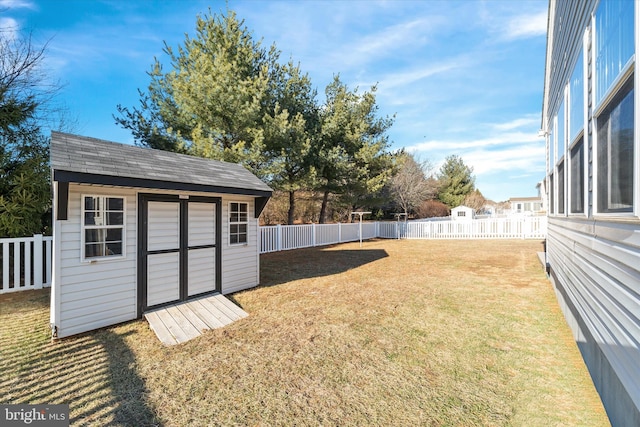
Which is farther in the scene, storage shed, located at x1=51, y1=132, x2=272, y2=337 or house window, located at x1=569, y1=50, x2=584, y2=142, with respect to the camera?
storage shed, located at x1=51, y1=132, x2=272, y2=337

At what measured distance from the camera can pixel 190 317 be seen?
442 centimetres

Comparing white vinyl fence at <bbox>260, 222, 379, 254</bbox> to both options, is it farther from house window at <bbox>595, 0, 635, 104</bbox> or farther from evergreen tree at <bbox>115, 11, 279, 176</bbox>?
house window at <bbox>595, 0, 635, 104</bbox>

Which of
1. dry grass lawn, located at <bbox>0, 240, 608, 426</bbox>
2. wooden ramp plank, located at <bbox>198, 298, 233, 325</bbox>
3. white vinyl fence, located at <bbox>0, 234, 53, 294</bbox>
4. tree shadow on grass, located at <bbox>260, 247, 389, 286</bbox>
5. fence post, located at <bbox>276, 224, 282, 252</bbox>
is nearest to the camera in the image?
dry grass lawn, located at <bbox>0, 240, 608, 426</bbox>

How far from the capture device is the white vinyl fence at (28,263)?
5.69 meters

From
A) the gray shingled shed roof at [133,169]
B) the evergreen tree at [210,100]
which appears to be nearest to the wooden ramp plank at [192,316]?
→ the gray shingled shed roof at [133,169]

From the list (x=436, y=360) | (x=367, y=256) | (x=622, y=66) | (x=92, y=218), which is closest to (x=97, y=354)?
(x=92, y=218)

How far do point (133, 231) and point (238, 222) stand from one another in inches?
83.0

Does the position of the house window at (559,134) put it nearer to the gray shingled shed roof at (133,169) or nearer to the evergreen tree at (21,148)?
the gray shingled shed roof at (133,169)

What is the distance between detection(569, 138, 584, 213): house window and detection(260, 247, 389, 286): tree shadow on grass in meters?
5.51

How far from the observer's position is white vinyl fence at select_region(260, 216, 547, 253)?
45.3ft

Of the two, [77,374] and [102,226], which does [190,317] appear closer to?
[77,374]

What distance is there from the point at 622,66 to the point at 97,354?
5489 mm

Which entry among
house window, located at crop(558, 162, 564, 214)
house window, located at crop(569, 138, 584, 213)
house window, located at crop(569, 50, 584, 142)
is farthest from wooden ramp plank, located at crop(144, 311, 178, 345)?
house window, located at crop(558, 162, 564, 214)

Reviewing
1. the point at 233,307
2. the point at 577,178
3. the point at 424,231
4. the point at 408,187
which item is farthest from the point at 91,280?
the point at 408,187
